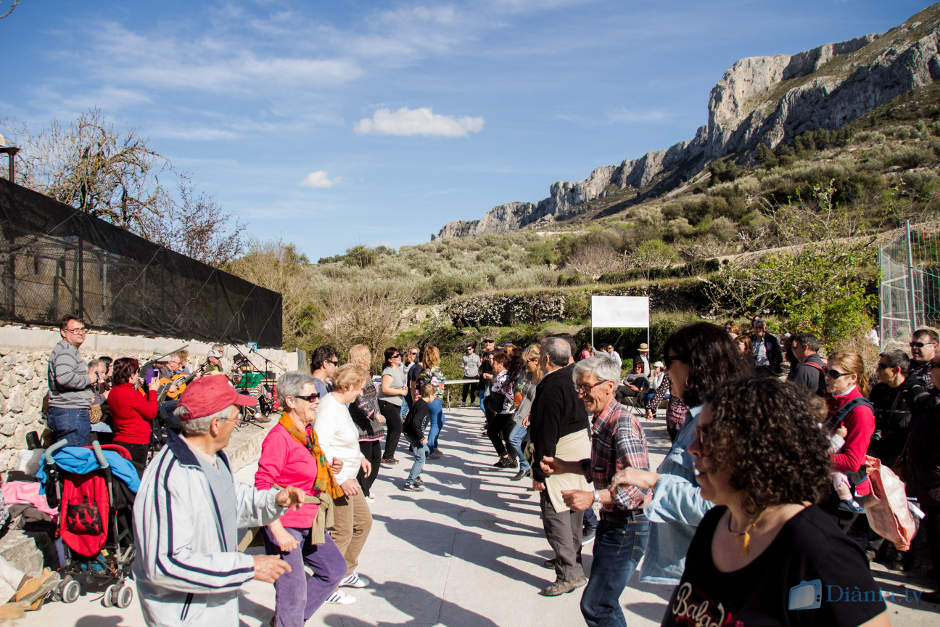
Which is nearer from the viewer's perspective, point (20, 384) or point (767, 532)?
point (767, 532)

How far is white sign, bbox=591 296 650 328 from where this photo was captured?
51.5ft

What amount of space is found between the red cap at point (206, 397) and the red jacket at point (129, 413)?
3787 millimetres

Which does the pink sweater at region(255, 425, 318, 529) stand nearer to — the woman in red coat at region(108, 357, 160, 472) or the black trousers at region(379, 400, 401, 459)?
the woman in red coat at region(108, 357, 160, 472)

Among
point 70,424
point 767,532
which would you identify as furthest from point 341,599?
point 767,532

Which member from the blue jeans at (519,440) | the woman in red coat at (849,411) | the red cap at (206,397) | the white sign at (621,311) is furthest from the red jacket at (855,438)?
the white sign at (621,311)

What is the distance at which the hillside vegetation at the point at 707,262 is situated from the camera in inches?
513

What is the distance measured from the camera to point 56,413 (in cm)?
588

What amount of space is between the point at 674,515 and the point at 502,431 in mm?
7373

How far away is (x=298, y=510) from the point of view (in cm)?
366

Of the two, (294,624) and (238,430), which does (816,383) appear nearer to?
(294,624)

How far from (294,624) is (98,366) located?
5.68 metres

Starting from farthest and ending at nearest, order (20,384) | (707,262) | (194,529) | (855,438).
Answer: (707,262) → (20,384) → (855,438) → (194,529)

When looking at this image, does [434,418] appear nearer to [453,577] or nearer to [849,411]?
[453,577]

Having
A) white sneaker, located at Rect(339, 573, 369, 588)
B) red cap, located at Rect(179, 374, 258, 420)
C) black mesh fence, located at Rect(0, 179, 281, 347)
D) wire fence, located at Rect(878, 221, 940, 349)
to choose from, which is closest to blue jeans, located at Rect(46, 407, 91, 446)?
black mesh fence, located at Rect(0, 179, 281, 347)
